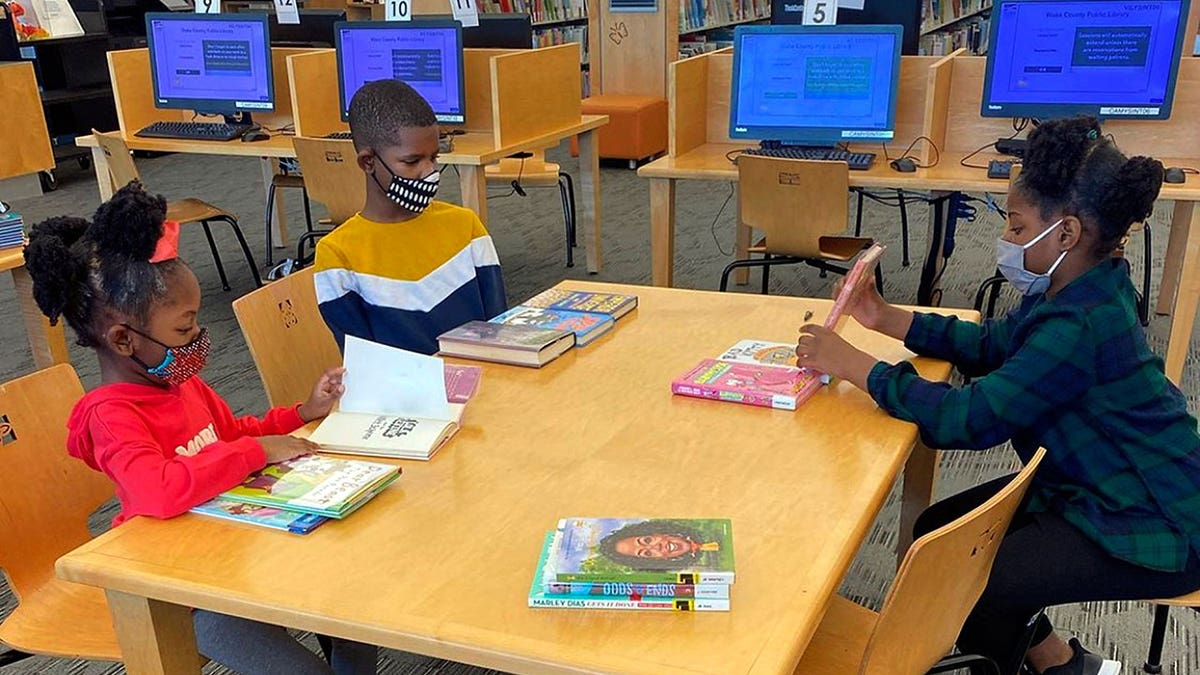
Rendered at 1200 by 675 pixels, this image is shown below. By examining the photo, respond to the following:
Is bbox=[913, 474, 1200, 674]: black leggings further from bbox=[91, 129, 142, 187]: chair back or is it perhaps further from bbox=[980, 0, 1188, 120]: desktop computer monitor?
bbox=[91, 129, 142, 187]: chair back

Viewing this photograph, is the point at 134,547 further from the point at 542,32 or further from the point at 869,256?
the point at 542,32

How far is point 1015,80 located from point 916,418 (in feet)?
7.48

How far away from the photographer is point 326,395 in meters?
Result: 1.49

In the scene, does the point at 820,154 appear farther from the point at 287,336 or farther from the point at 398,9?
the point at 287,336

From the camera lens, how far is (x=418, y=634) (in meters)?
0.97

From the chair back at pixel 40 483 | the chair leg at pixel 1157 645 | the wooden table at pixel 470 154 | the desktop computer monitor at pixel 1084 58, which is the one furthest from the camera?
the wooden table at pixel 470 154

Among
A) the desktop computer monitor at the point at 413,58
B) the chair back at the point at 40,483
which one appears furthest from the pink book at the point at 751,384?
the desktop computer monitor at the point at 413,58

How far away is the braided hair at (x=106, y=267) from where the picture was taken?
1.35 m

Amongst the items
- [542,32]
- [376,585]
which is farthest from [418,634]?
[542,32]

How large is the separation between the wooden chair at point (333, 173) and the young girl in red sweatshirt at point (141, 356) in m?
2.12

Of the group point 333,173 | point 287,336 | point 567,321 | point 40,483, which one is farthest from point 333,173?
point 40,483

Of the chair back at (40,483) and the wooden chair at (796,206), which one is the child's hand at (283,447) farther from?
the wooden chair at (796,206)

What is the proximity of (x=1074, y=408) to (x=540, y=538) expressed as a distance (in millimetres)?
824

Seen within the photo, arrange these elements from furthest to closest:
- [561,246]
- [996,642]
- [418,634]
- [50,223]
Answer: [561,246], [996,642], [50,223], [418,634]
